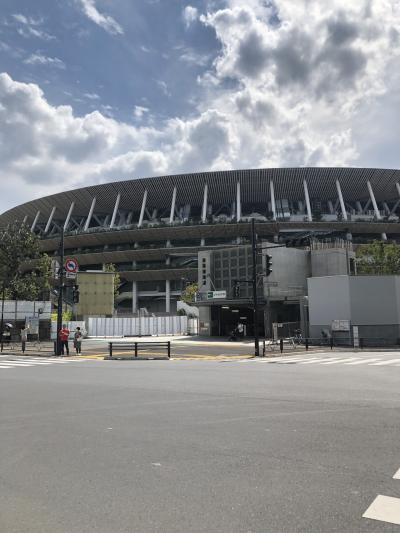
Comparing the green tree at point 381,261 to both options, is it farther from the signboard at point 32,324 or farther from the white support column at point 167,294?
the white support column at point 167,294

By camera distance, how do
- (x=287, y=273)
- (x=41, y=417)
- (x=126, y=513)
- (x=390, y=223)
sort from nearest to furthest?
1. (x=126, y=513)
2. (x=41, y=417)
3. (x=287, y=273)
4. (x=390, y=223)

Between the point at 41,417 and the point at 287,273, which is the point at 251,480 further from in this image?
the point at 287,273

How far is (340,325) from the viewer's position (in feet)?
112

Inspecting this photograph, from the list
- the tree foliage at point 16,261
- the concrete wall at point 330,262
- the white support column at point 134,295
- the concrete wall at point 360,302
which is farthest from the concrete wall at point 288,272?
the white support column at point 134,295

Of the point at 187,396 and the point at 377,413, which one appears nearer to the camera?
the point at 377,413

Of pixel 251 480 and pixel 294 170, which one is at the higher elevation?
pixel 294 170

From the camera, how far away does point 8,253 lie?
168 feet

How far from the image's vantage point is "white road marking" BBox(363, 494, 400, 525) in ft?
14.0

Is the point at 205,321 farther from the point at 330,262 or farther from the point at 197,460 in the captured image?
the point at 197,460

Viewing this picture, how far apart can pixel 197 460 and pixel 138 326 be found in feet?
150

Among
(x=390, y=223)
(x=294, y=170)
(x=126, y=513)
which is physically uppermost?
(x=294, y=170)

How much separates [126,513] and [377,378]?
12.4m

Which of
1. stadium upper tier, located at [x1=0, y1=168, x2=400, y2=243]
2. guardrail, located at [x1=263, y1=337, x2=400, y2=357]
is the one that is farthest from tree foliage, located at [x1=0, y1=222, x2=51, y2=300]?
stadium upper tier, located at [x1=0, y1=168, x2=400, y2=243]

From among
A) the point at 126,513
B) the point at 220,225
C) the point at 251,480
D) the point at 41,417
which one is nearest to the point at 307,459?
the point at 251,480
